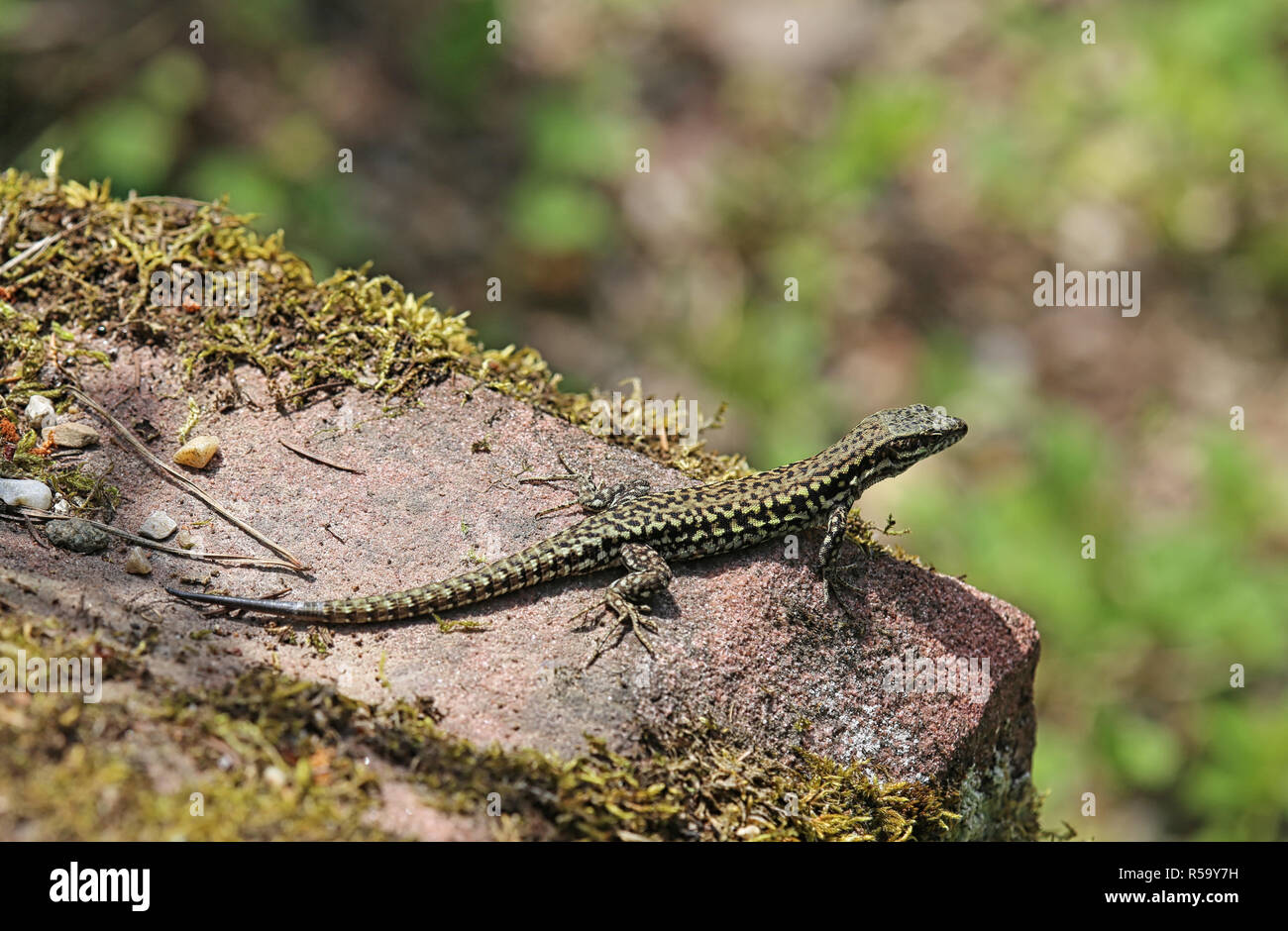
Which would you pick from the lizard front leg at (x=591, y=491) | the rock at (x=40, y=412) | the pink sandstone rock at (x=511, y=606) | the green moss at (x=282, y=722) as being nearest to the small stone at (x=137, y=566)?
the pink sandstone rock at (x=511, y=606)

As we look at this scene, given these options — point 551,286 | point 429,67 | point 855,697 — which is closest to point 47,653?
point 855,697

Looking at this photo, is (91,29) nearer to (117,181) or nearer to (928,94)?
(117,181)
